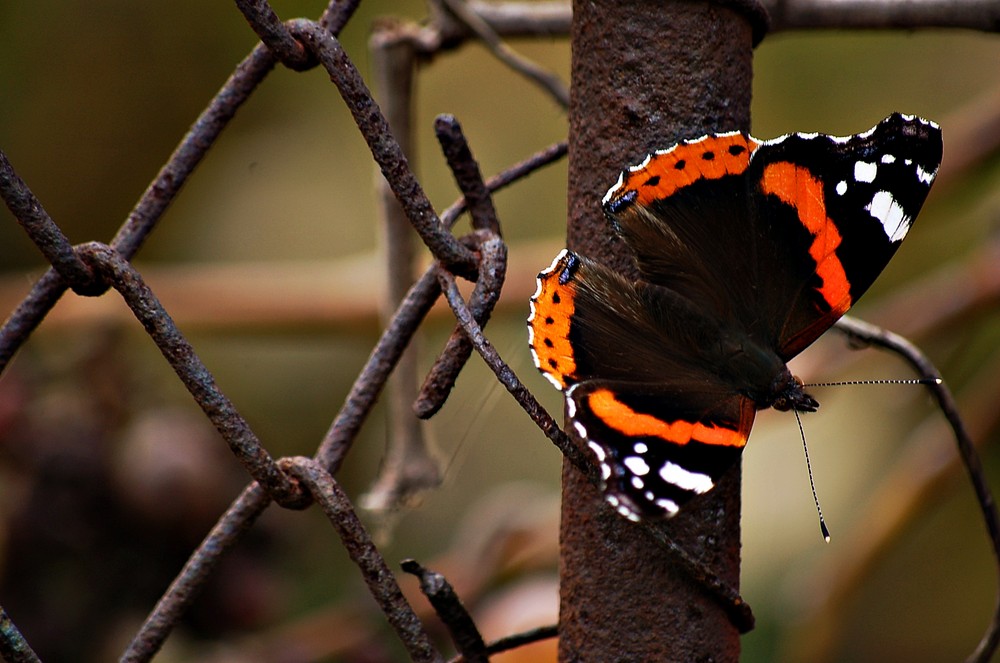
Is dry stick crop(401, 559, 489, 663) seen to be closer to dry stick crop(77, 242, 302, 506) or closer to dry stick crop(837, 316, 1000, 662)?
dry stick crop(77, 242, 302, 506)

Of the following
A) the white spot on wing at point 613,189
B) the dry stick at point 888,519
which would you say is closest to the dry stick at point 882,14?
the white spot on wing at point 613,189

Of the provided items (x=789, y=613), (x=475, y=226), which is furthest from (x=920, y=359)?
(x=789, y=613)

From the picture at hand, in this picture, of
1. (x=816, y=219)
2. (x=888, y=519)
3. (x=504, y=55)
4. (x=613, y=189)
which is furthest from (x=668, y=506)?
(x=888, y=519)

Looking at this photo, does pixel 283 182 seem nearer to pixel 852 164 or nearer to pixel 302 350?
pixel 302 350

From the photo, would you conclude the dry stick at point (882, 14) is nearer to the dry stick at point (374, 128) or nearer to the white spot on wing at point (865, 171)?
the white spot on wing at point (865, 171)

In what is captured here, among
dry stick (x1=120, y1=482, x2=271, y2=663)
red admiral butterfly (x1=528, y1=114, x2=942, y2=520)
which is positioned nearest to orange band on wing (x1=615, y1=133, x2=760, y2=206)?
red admiral butterfly (x1=528, y1=114, x2=942, y2=520)
